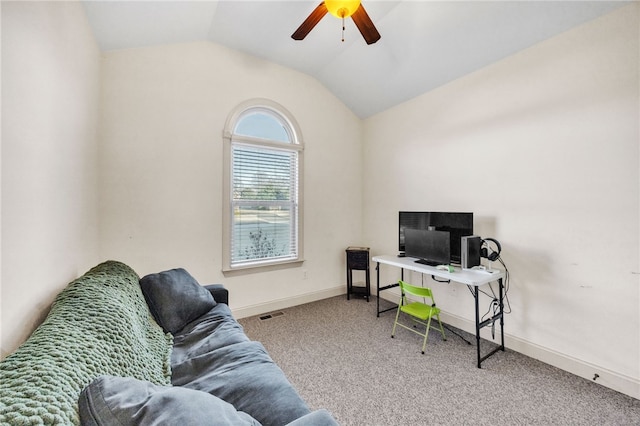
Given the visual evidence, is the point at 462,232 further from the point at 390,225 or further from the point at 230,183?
the point at 230,183

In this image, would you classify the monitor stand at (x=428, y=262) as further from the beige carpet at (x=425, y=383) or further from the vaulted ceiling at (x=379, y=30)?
the vaulted ceiling at (x=379, y=30)

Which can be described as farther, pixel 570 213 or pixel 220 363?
pixel 570 213

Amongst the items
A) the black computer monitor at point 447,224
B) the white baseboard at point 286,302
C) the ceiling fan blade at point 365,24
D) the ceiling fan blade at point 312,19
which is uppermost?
the ceiling fan blade at point 312,19

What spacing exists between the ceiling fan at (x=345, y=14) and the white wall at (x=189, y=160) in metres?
1.39

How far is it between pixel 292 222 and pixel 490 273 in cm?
237

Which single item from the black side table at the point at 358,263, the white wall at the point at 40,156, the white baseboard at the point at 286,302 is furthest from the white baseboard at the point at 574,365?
the white wall at the point at 40,156

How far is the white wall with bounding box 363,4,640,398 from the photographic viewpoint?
6.50 ft

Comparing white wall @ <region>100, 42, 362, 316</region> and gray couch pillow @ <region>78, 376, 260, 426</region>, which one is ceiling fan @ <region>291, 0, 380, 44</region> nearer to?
white wall @ <region>100, 42, 362, 316</region>

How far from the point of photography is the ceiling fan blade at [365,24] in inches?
76.0

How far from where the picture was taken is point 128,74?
2.67 meters

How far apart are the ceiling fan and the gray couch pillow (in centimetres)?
227

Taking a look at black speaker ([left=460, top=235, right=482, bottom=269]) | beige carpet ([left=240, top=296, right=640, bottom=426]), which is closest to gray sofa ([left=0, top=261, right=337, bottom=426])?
beige carpet ([left=240, top=296, right=640, bottom=426])

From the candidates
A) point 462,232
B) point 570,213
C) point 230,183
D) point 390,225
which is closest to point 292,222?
point 230,183

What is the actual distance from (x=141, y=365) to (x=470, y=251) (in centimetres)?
266
